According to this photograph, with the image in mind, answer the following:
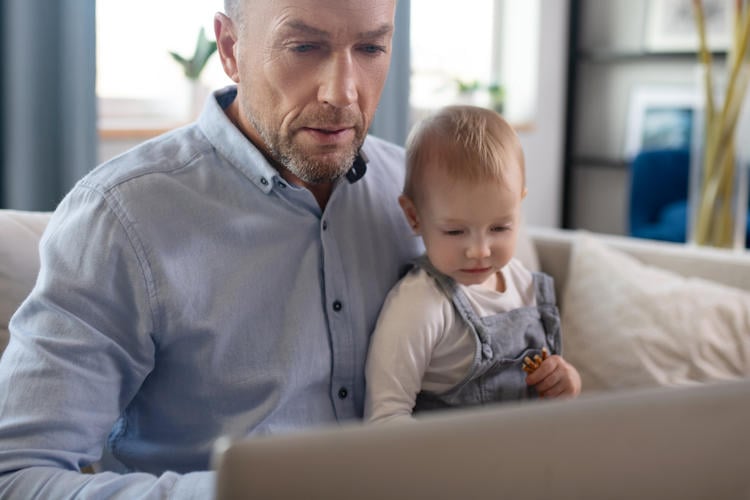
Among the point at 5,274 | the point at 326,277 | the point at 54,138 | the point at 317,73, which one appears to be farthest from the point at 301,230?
the point at 54,138

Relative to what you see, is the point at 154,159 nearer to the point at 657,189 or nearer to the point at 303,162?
the point at 303,162

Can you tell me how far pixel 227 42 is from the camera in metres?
1.31

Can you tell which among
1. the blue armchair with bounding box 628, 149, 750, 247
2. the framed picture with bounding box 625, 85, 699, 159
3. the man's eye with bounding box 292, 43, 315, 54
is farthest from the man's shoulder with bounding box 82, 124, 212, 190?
the framed picture with bounding box 625, 85, 699, 159

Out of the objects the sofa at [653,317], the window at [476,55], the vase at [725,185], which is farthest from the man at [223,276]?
the window at [476,55]

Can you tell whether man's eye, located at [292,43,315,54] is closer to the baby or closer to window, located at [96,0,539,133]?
the baby

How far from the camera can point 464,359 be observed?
4.19ft

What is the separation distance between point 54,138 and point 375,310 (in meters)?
1.56

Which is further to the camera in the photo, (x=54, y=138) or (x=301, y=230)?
(x=54, y=138)

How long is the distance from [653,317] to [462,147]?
1.96 feet

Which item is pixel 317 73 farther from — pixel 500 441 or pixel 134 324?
pixel 500 441

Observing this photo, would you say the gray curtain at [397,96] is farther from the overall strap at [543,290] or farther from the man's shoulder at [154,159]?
the man's shoulder at [154,159]

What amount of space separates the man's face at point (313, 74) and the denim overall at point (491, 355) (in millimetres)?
232

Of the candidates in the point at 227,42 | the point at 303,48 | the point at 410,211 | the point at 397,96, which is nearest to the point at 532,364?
the point at 410,211

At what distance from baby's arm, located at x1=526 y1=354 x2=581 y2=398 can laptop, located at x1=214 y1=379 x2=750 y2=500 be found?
631 millimetres
